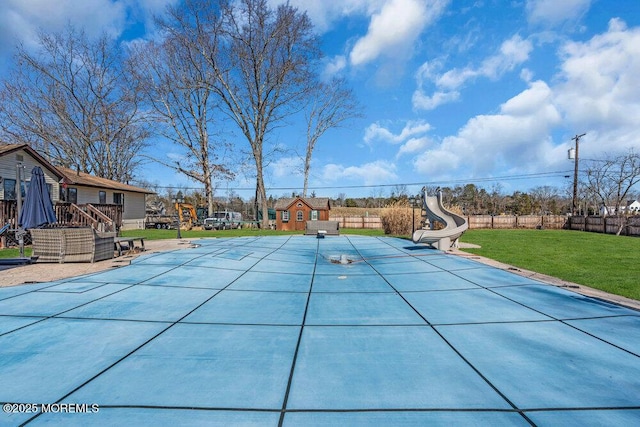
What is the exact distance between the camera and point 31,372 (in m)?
2.59

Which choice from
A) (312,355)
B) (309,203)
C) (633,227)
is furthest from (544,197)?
(312,355)

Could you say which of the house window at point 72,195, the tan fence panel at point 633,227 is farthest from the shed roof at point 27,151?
the tan fence panel at point 633,227

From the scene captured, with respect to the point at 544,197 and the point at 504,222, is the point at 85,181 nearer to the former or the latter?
the point at 504,222

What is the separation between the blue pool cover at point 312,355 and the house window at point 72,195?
18.5 m

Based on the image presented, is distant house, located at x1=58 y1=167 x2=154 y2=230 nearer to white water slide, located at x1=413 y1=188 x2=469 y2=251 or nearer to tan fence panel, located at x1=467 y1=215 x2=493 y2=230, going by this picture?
white water slide, located at x1=413 y1=188 x2=469 y2=251

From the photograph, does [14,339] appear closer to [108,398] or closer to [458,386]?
[108,398]

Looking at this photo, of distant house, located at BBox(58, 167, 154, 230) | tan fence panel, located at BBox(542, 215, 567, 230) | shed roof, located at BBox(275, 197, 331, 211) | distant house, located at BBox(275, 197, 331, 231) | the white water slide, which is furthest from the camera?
shed roof, located at BBox(275, 197, 331, 211)

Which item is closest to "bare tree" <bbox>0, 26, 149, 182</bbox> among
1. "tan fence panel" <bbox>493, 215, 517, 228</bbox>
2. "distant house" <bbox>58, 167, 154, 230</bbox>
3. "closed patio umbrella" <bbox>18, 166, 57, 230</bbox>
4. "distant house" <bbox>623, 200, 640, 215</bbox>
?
"distant house" <bbox>58, 167, 154, 230</bbox>

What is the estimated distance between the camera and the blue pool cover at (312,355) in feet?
6.97

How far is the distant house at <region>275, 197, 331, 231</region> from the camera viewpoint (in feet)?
103

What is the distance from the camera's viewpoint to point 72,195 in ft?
65.6

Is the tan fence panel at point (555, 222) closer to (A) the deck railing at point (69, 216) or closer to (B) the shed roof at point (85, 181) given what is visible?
(A) the deck railing at point (69, 216)

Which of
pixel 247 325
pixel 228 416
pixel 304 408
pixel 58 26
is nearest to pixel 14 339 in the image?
pixel 247 325

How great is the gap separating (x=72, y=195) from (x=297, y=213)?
724 inches
